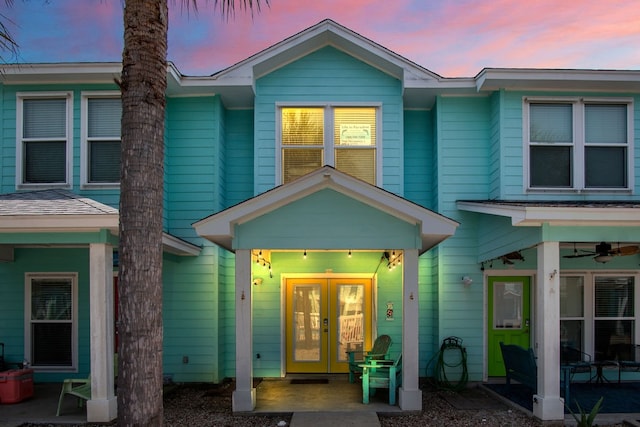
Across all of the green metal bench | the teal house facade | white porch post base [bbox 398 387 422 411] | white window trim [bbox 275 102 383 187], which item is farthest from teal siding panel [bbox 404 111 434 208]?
the green metal bench

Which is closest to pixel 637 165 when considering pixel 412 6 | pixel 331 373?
pixel 412 6

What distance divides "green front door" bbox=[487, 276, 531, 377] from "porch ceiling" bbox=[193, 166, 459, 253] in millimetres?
3085

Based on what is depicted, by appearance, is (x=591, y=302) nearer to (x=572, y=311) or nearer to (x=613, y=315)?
A: (x=572, y=311)

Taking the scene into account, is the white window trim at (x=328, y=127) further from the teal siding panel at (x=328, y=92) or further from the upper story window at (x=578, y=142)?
the upper story window at (x=578, y=142)

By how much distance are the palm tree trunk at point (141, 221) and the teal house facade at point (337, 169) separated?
5262 millimetres

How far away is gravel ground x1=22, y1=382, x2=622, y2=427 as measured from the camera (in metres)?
7.76

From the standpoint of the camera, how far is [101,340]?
7.83 metres

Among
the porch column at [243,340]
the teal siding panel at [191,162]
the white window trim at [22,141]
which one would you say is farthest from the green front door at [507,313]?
the white window trim at [22,141]

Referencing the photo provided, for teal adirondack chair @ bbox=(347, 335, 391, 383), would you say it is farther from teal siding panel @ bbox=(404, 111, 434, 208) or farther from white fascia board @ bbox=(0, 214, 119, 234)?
white fascia board @ bbox=(0, 214, 119, 234)

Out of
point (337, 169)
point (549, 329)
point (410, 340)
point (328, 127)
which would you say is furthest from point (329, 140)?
point (549, 329)

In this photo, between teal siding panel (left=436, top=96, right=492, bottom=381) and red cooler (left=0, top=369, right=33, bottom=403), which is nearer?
red cooler (left=0, top=369, right=33, bottom=403)

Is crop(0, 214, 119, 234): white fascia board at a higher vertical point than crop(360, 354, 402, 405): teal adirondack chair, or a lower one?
higher

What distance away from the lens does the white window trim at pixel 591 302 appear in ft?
34.7

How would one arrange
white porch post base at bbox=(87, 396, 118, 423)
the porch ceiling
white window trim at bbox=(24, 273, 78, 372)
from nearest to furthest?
white porch post base at bbox=(87, 396, 118, 423) < the porch ceiling < white window trim at bbox=(24, 273, 78, 372)
